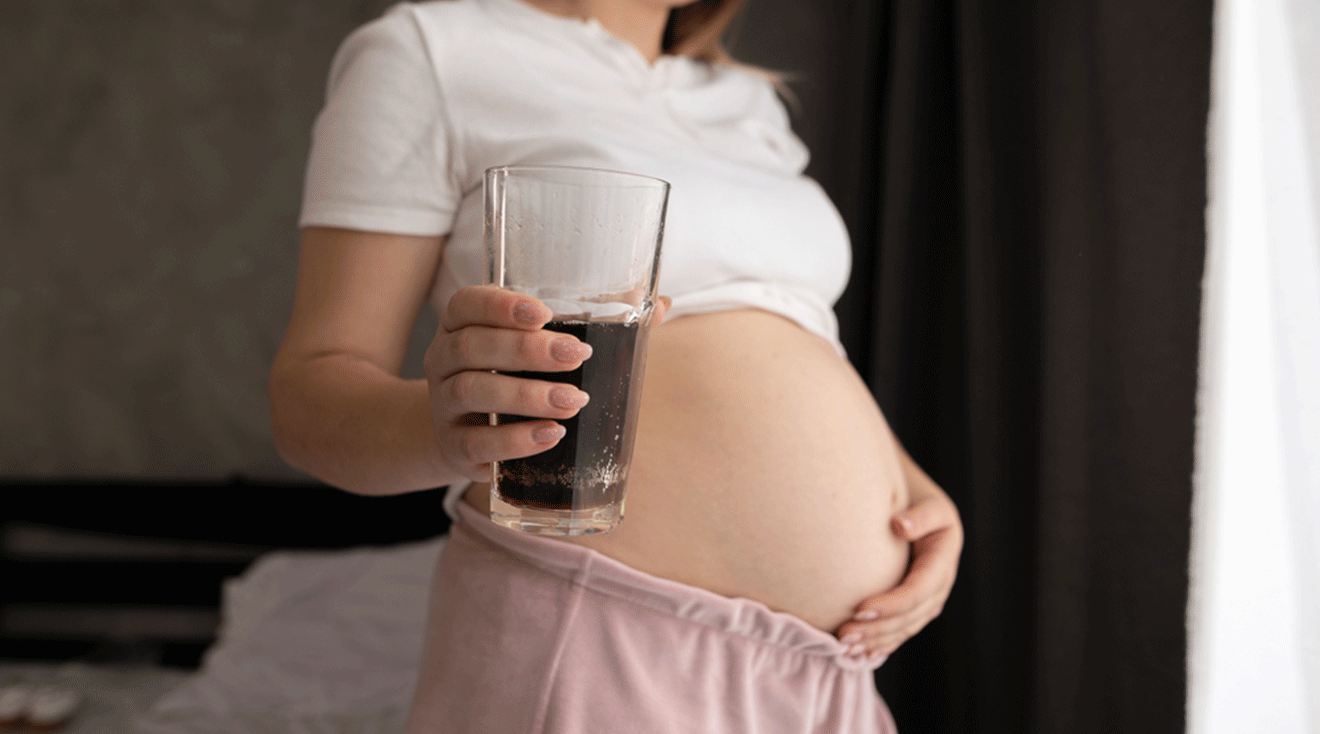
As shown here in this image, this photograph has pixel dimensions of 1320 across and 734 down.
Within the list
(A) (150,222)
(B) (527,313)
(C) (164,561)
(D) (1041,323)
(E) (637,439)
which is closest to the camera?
(B) (527,313)

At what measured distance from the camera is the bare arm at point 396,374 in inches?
17.7

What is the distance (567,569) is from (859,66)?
181 cm

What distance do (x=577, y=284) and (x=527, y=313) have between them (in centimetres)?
6

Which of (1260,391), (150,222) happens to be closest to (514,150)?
(1260,391)

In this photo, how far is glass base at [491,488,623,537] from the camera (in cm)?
50

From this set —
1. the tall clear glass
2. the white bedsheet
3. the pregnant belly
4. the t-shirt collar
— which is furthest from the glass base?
the white bedsheet

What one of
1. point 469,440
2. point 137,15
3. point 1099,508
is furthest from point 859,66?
point 137,15

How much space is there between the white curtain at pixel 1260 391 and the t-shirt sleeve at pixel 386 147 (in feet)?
2.74

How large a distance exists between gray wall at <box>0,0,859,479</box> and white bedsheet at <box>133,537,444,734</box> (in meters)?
0.58

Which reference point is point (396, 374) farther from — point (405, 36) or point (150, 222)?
point (150, 222)

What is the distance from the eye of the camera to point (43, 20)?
2492mm

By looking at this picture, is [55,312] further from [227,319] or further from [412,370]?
[412,370]

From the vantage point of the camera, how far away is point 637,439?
0.73 meters

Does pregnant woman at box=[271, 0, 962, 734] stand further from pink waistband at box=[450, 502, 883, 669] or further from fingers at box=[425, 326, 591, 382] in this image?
fingers at box=[425, 326, 591, 382]
